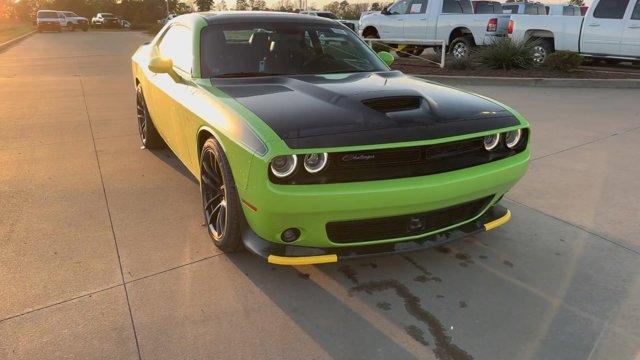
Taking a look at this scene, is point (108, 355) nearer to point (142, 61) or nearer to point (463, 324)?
point (463, 324)

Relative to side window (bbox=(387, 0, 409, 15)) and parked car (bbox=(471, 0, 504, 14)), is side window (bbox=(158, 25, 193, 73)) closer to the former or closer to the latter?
side window (bbox=(387, 0, 409, 15))

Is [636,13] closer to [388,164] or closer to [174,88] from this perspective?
[174,88]

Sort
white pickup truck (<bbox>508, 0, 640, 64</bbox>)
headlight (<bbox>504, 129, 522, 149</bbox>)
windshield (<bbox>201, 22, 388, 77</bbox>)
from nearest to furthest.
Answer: headlight (<bbox>504, 129, 522, 149</bbox>) → windshield (<bbox>201, 22, 388, 77</bbox>) → white pickup truck (<bbox>508, 0, 640, 64</bbox>)

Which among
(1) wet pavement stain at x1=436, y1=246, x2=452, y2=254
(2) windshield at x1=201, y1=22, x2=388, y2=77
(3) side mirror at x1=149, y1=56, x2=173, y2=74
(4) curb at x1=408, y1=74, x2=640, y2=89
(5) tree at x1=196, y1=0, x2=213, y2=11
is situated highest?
(5) tree at x1=196, y1=0, x2=213, y2=11

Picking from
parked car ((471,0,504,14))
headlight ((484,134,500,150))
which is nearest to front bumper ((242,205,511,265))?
headlight ((484,134,500,150))

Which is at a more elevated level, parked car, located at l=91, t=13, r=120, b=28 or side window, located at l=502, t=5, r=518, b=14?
side window, located at l=502, t=5, r=518, b=14

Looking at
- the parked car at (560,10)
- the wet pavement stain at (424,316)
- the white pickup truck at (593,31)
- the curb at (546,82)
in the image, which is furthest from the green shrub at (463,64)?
the parked car at (560,10)

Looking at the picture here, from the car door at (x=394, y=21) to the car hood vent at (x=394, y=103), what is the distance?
1212cm

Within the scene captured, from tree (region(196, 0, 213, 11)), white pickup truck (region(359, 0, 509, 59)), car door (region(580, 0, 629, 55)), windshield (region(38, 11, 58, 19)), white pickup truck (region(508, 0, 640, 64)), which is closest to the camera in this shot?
white pickup truck (region(508, 0, 640, 64))

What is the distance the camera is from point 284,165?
2.57 metres

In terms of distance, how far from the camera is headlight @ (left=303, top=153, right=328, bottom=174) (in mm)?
2561

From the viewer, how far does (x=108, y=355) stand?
2.34 m

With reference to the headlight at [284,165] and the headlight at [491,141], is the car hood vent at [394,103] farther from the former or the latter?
the headlight at [284,165]

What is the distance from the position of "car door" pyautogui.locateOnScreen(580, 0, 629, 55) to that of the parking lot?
8.15 m
